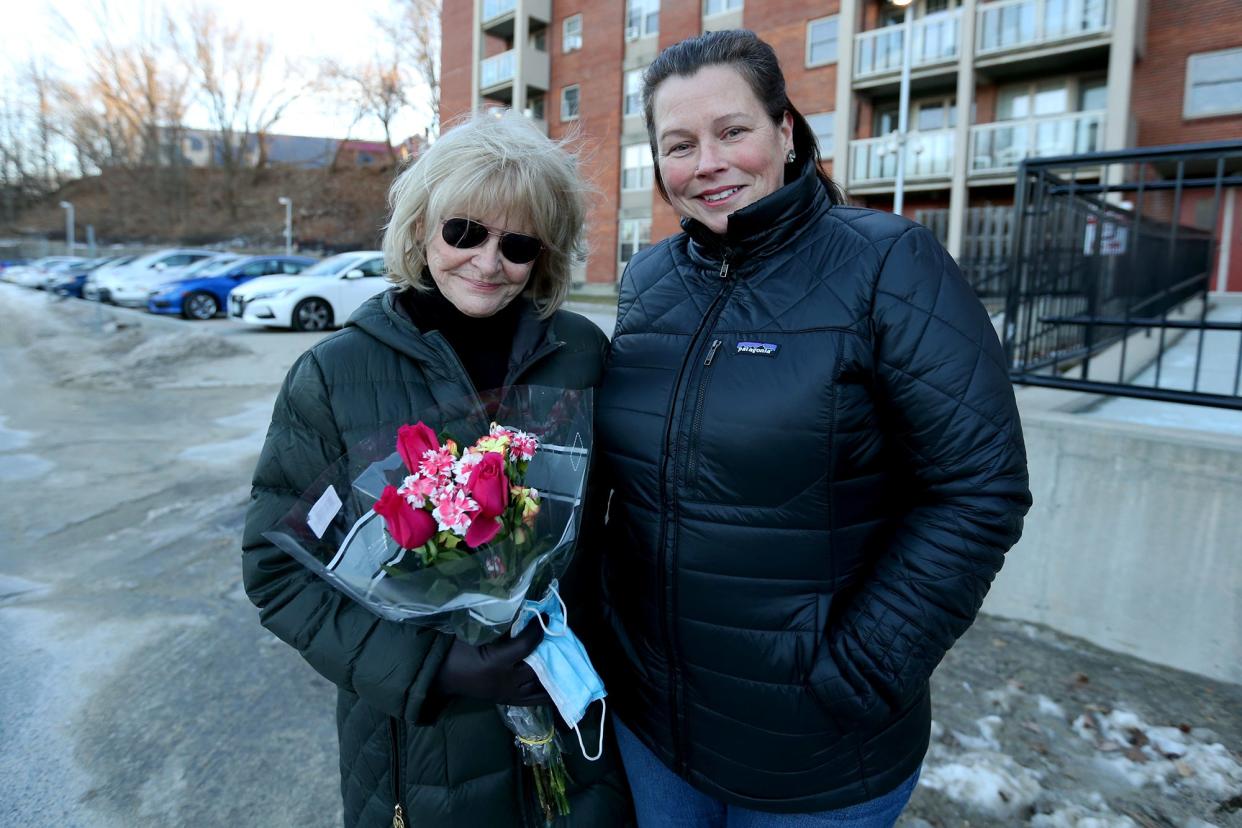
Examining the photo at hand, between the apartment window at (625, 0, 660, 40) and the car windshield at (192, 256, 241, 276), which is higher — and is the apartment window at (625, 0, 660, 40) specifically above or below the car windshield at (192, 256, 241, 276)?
above

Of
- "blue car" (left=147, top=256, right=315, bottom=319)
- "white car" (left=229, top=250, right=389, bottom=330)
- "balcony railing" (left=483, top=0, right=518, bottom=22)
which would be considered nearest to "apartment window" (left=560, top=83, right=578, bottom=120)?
"balcony railing" (left=483, top=0, right=518, bottom=22)

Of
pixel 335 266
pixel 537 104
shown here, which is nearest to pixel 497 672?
pixel 335 266

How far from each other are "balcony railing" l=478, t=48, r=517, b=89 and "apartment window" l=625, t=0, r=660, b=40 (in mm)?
5133

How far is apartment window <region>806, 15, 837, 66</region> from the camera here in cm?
2275

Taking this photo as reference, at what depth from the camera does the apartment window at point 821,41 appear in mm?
22750

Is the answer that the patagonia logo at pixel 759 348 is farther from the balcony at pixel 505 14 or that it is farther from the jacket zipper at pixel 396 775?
the balcony at pixel 505 14

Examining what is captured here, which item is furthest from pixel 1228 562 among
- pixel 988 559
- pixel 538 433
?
pixel 538 433

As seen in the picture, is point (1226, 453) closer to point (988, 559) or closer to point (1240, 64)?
point (988, 559)

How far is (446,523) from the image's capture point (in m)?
1.29

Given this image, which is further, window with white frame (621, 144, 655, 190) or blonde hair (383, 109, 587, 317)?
window with white frame (621, 144, 655, 190)

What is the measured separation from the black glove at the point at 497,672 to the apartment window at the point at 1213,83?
77.0 feet

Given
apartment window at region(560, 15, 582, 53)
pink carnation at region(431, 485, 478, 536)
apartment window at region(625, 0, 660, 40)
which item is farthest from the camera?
apartment window at region(560, 15, 582, 53)

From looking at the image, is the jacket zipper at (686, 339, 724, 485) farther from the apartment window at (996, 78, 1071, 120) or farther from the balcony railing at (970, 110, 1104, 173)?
the apartment window at (996, 78, 1071, 120)

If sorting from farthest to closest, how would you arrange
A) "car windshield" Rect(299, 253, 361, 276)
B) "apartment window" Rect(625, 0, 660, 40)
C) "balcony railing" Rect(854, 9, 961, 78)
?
"apartment window" Rect(625, 0, 660, 40) → "balcony railing" Rect(854, 9, 961, 78) → "car windshield" Rect(299, 253, 361, 276)
